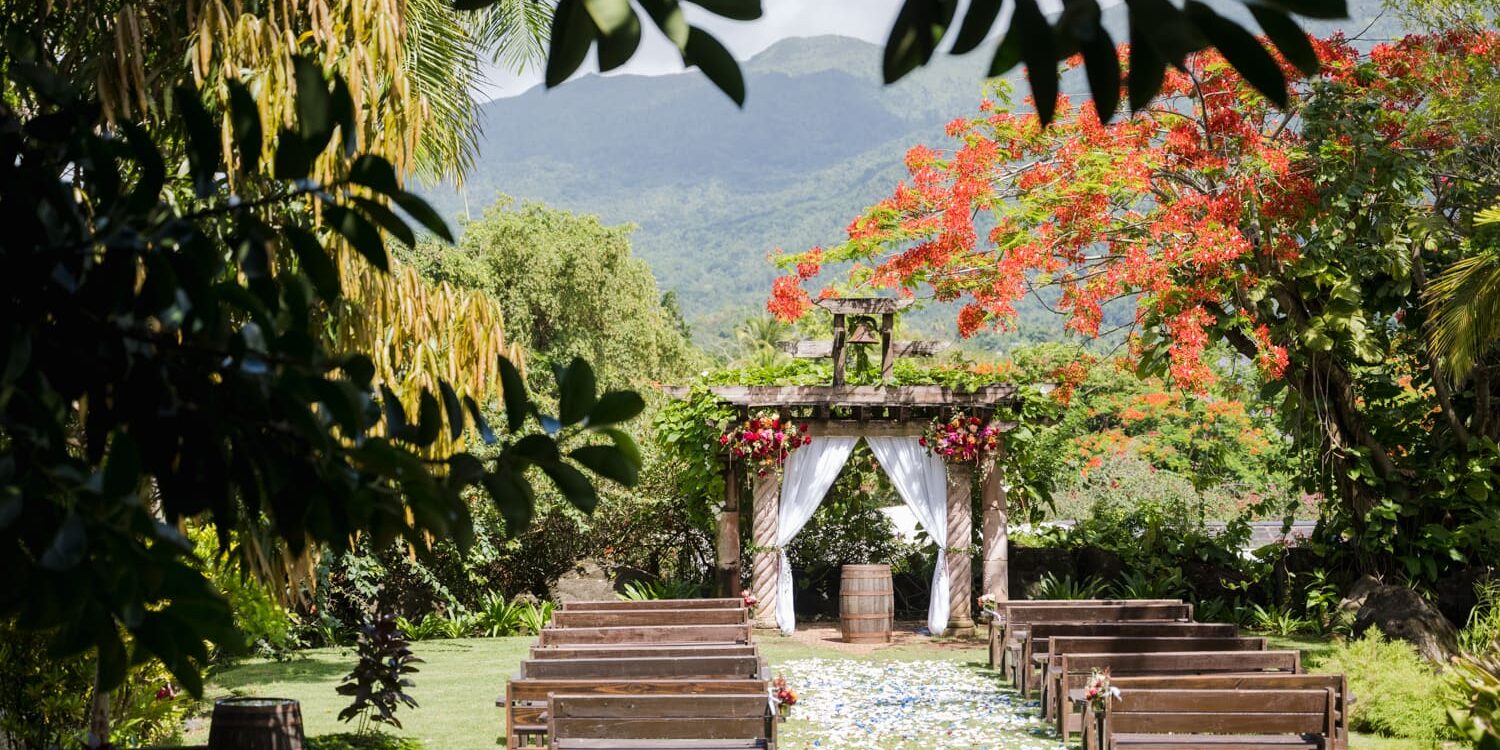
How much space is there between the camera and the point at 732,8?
61.7 inches

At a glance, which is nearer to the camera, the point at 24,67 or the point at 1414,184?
the point at 24,67

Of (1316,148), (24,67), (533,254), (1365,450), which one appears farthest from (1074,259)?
(533,254)

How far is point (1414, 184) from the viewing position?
43.8 feet

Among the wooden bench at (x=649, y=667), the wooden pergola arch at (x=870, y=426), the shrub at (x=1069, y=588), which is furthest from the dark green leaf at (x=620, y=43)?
the shrub at (x=1069, y=588)

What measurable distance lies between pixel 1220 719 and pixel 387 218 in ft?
22.5

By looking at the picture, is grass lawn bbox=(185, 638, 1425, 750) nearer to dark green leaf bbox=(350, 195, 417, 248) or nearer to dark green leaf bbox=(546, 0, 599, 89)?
dark green leaf bbox=(350, 195, 417, 248)

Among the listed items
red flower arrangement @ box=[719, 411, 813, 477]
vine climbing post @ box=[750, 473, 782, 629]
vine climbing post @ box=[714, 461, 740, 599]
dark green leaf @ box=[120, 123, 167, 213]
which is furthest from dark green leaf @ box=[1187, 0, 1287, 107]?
vine climbing post @ box=[714, 461, 740, 599]

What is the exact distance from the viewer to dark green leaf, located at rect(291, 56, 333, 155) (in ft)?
5.01

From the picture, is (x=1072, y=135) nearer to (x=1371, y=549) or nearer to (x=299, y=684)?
(x=1371, y=549)

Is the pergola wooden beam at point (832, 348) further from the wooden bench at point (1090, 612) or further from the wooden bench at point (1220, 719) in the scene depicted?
the wooden bench at point (1220, 719)

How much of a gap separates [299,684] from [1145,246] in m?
8.37

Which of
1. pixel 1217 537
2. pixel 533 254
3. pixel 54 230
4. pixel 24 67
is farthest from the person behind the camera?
pixel 533 254

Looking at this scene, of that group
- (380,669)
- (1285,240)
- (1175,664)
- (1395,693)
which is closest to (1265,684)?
(1175,664)

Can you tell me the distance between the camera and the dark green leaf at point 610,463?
5.35 feet
